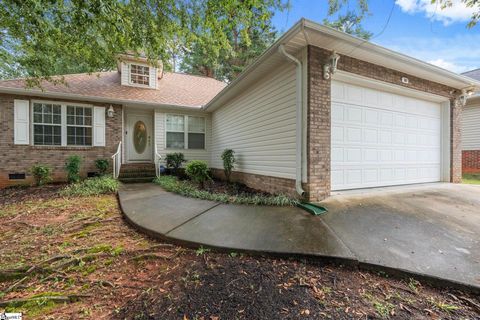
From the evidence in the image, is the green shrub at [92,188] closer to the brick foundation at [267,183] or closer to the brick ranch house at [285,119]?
the brick ranch house at [285,119]

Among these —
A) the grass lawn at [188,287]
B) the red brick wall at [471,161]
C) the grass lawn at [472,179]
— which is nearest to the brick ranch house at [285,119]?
the grass lawn at [472,179]

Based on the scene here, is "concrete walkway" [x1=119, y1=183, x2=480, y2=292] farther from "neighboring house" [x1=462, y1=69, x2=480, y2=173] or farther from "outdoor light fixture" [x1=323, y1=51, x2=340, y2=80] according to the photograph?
"neighboring house" [x1=462, y1=69, x2=480, y2=173]

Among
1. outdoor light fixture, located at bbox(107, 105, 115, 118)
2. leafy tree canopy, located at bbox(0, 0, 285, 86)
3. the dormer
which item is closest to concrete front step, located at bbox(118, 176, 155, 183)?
outdoor light fixture, located at bbox(107, 105, 115, 118)

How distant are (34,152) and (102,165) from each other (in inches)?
85.2

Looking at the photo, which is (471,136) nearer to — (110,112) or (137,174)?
(137,174)

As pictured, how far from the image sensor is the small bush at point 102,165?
24.5ft

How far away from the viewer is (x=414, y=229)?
2.96m

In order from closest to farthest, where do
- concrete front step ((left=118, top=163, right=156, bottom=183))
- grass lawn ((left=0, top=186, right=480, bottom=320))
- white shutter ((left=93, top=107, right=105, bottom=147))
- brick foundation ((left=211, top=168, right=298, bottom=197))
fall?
grass lawn ((left=0, top=186, right=480, bottom=320))
brick foundation ((left=211, top=168, right=298, bottom=197))
concrete front step ((left=118, top=163, right=156, bottom=183))
white shutter ((left=93, top=107, right=105, bottom=147))

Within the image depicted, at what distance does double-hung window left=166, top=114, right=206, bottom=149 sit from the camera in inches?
356

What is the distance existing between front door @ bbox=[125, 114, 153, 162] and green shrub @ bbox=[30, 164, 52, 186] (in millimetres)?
2582

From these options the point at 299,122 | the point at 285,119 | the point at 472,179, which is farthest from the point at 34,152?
the point at 472,179

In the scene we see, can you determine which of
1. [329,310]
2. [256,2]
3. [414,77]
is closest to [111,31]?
[256,2]

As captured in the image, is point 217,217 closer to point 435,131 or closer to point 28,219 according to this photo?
point 28,219

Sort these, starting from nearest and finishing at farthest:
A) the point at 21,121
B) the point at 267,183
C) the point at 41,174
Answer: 1. the point at 267,183
2. the point at 41,174
3. the point at 21,121
